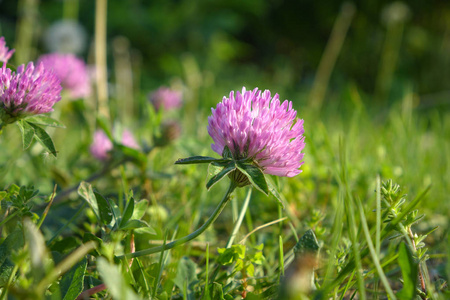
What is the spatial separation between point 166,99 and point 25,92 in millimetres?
789

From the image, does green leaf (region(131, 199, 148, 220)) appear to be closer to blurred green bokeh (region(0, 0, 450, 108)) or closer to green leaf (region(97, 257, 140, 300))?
green leaf (region(97, 257, 140, 300))

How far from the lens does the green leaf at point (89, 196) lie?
541 mm

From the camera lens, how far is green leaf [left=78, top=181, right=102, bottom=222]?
54cm

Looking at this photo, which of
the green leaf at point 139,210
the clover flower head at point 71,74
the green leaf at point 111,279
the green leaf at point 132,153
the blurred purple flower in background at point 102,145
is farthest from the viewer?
the clover flower head at point 71,74

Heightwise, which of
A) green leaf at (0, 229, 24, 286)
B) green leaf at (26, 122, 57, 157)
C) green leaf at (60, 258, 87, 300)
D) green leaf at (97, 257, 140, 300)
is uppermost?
green leaf at (26, 122, 57, 157)

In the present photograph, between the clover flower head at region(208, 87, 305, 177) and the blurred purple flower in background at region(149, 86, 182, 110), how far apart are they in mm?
823

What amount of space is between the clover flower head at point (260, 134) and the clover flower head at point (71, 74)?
0.79m

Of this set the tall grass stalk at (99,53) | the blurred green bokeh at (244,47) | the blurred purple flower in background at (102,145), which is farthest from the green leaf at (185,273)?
the blurred green bokeh at (244,47)

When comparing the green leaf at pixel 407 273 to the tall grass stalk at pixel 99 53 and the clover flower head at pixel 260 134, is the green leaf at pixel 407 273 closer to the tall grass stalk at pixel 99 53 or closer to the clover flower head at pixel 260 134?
the clover flower head at pixel 260 134

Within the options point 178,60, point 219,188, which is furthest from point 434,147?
point 178,60

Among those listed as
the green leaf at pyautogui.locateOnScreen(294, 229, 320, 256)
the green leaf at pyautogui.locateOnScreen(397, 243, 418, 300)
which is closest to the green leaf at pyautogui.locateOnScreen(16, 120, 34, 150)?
the green leaf at pyautogui.locateOnScreen(294, 229, 320, 256)

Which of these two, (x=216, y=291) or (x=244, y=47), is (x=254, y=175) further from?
(x=244, y=47)

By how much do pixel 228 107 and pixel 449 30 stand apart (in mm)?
5403

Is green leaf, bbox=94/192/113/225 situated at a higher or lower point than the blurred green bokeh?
lower
